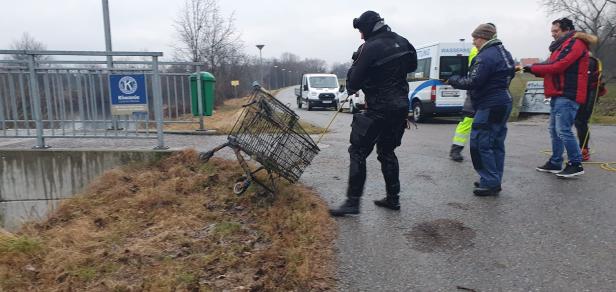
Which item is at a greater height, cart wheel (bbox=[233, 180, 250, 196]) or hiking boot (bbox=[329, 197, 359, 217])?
cart wheel (bbox=[233, 180, 250, 196])

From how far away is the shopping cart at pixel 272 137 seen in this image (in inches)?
158

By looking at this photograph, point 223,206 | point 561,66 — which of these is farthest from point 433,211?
point 561,66

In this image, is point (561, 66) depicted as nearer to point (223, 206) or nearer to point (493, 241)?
point (493, 241)

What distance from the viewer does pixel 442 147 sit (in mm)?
8195

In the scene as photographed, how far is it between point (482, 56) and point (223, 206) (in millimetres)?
3204

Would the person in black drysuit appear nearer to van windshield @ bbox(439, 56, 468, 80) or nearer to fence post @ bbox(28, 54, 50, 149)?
fence post @ bbox(28, 54, 50, 149)

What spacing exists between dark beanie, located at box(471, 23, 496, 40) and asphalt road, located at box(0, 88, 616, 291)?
177 cm

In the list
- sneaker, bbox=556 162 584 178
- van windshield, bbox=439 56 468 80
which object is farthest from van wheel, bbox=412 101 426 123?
sneaker, bbox=556 162 584 178

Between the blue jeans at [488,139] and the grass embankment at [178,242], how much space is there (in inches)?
73.3

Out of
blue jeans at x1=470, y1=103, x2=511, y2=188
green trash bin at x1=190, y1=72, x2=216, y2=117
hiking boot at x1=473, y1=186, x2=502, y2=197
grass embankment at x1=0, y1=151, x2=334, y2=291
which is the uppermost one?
green trash bin at x1=190, y1=72, x2=216, y2=117

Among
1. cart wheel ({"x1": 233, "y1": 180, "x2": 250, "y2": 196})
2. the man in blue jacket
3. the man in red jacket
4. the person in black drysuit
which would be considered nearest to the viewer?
the person in black drysuit

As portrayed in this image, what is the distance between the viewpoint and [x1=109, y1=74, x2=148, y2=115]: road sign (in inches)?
232

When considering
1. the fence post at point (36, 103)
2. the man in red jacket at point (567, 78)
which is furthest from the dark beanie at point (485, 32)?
the fence post at point (36, 103)

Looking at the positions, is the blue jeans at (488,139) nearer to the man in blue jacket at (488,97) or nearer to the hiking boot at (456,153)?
the man in blue jacket at (488,97)
